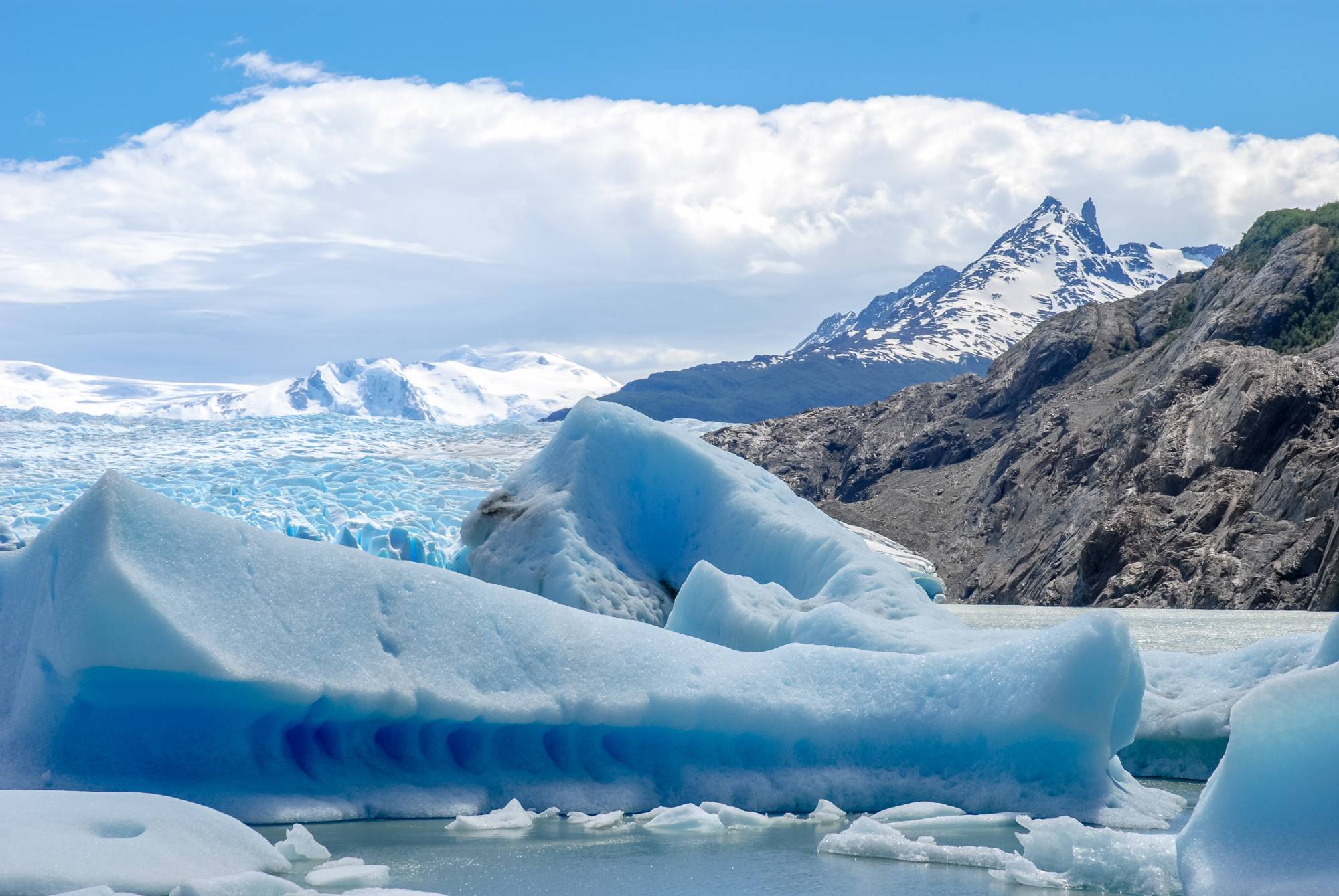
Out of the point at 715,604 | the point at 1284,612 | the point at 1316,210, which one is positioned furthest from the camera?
the point at 1316,210

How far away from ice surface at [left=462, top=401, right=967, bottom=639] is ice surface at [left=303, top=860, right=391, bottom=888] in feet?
16.5

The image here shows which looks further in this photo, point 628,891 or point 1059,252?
point 1059,252

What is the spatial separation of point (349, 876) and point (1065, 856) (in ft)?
7.66

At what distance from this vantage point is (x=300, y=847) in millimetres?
4402

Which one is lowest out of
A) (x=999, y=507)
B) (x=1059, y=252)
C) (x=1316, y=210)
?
(x=999, y=507)

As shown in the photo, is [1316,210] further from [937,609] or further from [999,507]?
[937,609]

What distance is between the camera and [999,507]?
104 feet

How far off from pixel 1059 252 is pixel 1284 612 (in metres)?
161

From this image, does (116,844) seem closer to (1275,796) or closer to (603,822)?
(603,822)

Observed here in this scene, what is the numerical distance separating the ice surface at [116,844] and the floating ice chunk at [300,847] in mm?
87

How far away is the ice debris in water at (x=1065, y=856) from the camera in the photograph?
13.1 ft

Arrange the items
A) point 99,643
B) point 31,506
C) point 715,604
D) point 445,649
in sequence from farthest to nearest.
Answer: point 31,506
point 715,604
point 445,649
point 99,643

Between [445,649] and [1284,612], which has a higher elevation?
[445,649]

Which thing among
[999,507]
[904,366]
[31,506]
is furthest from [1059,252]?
[31,506]
